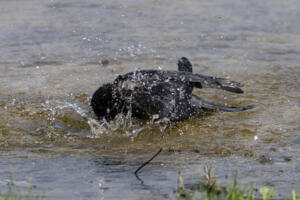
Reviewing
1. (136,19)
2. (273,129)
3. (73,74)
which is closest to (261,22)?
(136,19)

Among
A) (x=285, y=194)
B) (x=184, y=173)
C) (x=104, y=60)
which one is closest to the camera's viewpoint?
(x=285, y=194)

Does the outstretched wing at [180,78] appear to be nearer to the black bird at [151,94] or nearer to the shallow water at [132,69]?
the black bird at [151,94]

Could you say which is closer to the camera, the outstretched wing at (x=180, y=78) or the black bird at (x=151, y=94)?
the black bird at (x=151, y=94)

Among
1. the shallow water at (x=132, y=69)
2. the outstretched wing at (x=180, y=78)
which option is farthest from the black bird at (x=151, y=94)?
the shallow water at (x=132, y=69)

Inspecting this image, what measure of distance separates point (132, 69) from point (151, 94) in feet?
7.98

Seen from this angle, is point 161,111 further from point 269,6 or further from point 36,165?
point 269,6

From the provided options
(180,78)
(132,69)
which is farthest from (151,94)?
(132,69)

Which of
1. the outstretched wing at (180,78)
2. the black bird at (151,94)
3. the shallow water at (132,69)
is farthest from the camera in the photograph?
the outstretched wing at (180,78)

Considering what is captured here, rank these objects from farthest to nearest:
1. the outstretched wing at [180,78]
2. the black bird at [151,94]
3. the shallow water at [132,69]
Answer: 1. the outstretched wing at [180,78]
2. the black bird at [151,94]
3. the shallow water at [132,69]

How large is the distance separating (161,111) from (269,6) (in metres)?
5.81

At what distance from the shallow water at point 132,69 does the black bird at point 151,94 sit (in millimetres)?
143

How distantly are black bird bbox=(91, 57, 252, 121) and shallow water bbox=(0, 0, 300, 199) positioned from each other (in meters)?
0.14

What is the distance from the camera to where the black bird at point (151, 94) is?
14.6ft

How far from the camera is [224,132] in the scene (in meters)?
4.70
